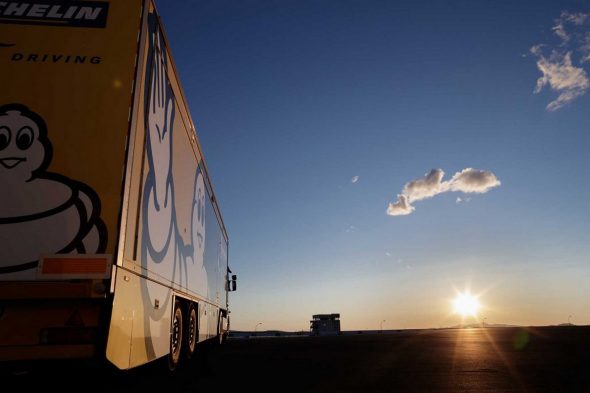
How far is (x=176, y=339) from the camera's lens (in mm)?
7824

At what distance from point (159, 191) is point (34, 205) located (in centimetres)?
161

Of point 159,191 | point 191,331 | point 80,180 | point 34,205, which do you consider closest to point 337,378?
point 191,331

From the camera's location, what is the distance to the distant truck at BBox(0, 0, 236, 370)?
14.7 ft

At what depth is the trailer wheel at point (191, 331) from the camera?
27.9ft

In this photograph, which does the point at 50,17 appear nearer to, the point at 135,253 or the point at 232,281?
the point at 135,253

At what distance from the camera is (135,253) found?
201 inches

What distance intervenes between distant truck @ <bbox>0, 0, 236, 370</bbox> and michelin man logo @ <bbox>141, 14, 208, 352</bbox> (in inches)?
1.4

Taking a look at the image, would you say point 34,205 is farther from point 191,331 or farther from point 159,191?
point 191,331

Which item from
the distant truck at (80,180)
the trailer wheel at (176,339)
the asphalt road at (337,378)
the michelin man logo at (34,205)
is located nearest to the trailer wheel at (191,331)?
the asphalt road at (337,378)

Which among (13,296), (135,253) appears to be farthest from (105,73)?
(13,296)

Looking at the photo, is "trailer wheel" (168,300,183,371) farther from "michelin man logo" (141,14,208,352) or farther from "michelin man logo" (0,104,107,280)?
"michelin man logo" (0,104,107,280)

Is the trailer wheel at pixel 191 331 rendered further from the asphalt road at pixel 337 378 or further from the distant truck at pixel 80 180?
the distant truck at pixel 80 180

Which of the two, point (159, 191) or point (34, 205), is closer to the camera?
point (34, 205)

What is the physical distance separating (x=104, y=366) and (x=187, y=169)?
4.12 metres
